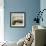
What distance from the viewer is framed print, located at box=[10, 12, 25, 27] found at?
18.5 feet

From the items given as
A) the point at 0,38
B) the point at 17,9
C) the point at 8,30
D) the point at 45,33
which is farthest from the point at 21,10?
the point at 45,33

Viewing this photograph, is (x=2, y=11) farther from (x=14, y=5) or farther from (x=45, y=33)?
(x=45, y=33)

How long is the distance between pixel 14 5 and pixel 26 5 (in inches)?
19.5

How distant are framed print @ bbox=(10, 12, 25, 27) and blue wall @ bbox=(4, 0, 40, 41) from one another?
0.12 meters

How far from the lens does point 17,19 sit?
18.6ft

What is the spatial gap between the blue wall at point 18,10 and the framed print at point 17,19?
123mm

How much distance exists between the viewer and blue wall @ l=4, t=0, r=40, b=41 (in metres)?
5.64

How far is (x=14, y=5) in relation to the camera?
5648mm

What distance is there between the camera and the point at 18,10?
5648mm

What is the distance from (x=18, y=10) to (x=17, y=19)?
372 mm

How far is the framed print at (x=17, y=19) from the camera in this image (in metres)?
5.65

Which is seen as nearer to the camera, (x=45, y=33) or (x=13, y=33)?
(x=45, y=33)

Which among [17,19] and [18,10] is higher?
[18,10]

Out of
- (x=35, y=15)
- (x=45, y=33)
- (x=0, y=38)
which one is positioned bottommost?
(x=0, y=38)
